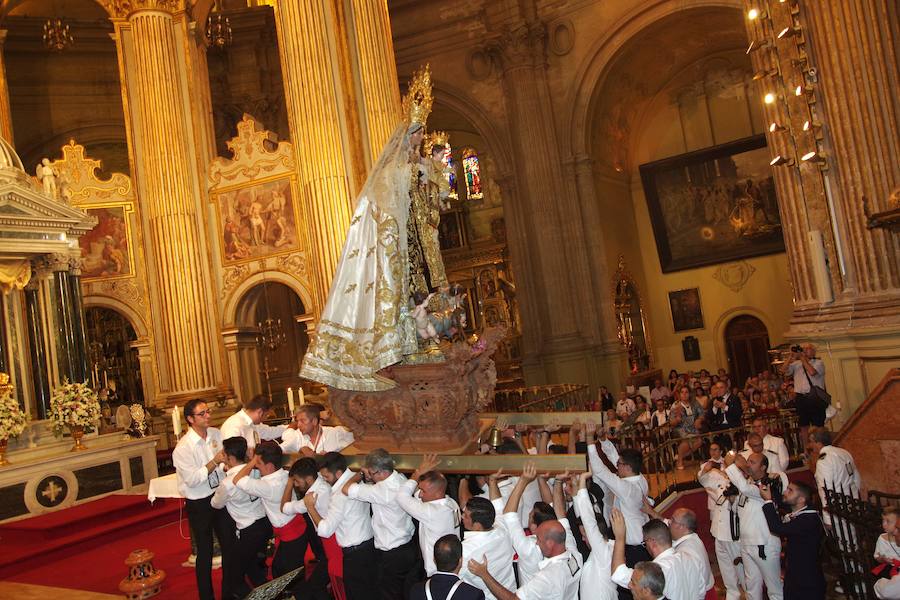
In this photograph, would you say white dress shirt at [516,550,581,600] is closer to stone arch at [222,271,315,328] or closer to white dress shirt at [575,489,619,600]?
white dress shirt at [575,489,619,600]

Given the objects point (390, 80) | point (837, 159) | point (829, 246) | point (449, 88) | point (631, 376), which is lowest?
point (631, 376)

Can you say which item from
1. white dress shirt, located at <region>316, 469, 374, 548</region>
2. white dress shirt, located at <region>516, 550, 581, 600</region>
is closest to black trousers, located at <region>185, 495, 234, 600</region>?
white dress shirt, located at <region>316, 469, 374, 548</region>

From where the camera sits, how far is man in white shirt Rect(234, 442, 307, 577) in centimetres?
597

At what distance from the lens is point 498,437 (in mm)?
6336

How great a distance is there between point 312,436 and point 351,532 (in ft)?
4.62

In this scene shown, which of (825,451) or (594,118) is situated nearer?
(825,451)

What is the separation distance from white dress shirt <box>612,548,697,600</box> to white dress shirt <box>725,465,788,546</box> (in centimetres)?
249

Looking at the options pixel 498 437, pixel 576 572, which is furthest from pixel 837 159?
pixel 576 572

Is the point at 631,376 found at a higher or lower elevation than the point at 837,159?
lower

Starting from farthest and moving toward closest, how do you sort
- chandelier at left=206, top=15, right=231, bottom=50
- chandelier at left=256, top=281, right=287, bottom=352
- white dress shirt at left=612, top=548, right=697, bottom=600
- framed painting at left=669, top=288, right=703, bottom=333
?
1. framed painting at left=669, top=288, right=703, bottom=333
2. chandelier at left=206, top=15, right=231, bottom=50
3. chandelier at left=256, top=281, right=287, bottom=352
4. white dress shirt at left=612, top=548, right=697, bottom=600

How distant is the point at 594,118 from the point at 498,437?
59.2 ft

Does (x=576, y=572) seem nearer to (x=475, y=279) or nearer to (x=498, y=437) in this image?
(x=498, y=437)

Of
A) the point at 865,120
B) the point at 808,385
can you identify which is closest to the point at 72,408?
the point at 808,385

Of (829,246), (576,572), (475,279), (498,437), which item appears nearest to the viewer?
(576,572)
